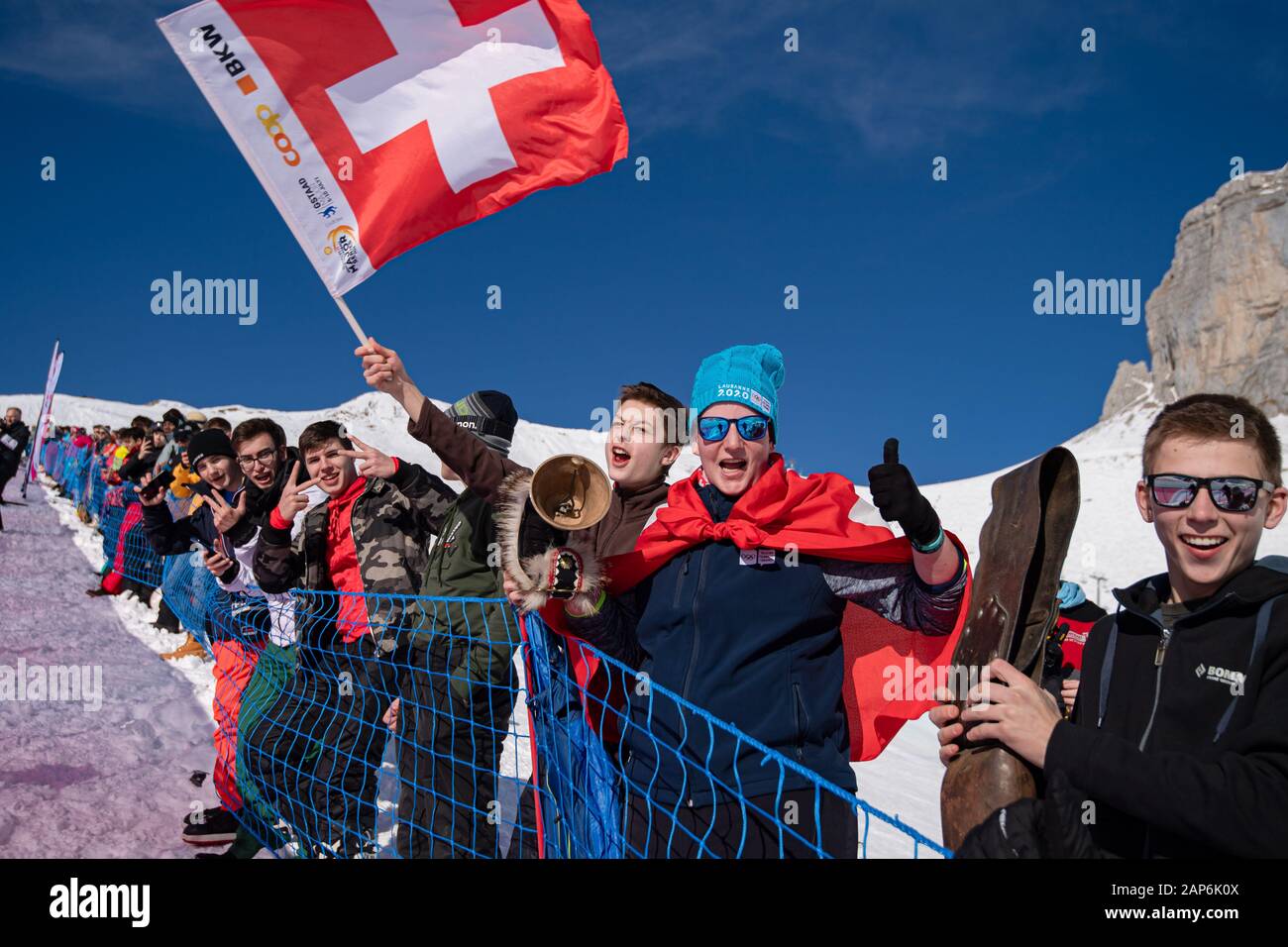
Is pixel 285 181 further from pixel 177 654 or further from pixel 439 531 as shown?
pixel 177 654

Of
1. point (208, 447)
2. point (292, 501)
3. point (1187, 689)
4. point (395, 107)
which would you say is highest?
point (395, 107)

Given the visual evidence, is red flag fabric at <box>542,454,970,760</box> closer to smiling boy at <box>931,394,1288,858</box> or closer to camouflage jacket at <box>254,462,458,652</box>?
smiling boy at <box>931,394,1288,858</box>

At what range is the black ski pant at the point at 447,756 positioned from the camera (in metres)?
3.52

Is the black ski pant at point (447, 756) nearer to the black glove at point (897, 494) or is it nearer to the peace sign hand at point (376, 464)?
the peace sign hand at point (376, 464)

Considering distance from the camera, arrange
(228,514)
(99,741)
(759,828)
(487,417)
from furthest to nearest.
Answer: (99,741), (228,514), (487,417), (759,828)

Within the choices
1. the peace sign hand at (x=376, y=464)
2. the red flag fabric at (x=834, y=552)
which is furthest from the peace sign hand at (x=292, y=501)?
the red flag fabric at (x=834, y=552)

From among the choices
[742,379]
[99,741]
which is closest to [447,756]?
[742,379]

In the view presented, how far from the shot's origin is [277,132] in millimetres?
3762

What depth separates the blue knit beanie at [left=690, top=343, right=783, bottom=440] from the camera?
9.17 ft

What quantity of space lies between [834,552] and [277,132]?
9.26ft

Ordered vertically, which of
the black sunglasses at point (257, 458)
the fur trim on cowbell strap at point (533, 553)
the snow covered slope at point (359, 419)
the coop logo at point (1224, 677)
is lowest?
the coop logo at point (1224, 677)

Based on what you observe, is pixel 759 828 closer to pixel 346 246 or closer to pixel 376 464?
pixel 376 464
